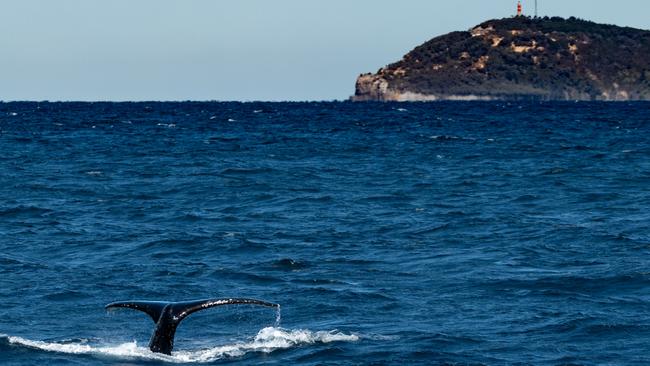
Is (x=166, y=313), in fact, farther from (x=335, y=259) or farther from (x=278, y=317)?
(x=335, y=259)

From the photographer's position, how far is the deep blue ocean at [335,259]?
20469 millimetres

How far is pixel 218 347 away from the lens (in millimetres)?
20578

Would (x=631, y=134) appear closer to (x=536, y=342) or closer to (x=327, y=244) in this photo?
(x=327, y=244)

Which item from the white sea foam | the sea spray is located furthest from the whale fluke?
the sea spray

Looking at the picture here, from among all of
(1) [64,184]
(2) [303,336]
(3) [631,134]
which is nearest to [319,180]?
(1) [64,184]

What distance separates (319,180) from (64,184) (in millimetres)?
10629

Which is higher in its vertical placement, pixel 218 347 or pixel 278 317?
pixel 278 317

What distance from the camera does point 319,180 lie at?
167 feet

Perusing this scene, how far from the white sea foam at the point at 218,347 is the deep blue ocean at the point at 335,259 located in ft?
0.18

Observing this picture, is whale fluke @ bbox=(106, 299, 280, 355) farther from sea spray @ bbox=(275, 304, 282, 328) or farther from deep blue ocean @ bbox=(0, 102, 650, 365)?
sea spray @ bbox=(275, 304, 282, 328)

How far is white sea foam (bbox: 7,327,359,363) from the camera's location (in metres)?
19.5

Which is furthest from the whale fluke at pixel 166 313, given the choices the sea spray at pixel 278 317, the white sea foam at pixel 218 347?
the sea spray at pixel 278 317

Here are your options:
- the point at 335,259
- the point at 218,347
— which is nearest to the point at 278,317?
the point at 218,347

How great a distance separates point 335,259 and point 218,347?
29.3 ft
